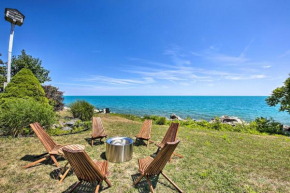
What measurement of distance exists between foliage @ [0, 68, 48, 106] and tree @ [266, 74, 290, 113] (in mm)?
19875

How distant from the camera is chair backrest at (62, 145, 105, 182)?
2316mm

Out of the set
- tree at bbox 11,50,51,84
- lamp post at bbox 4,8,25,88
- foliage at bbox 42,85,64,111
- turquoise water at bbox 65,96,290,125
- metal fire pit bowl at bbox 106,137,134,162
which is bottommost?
turquoise water at bbox 65,96,290,125

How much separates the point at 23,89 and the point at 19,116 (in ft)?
9.70

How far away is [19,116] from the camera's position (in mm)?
5785

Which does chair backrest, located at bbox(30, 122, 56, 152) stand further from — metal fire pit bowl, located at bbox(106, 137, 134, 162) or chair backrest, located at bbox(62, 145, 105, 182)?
chair backrest, located at bbox(62, 145, 105, 182)

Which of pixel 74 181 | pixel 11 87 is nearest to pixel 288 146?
pixel 74 181

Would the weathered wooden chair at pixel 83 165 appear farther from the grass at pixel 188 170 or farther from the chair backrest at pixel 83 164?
the grass at pixel 188 170

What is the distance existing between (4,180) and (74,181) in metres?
1.64

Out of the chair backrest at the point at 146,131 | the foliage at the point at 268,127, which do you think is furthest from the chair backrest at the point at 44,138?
the foliage at the point at 268,127

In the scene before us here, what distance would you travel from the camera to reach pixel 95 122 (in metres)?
6.46

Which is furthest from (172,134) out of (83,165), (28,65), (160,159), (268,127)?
(28,65)

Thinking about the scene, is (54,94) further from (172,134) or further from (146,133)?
(172,134)

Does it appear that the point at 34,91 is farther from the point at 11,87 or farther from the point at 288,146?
the point at 288,146

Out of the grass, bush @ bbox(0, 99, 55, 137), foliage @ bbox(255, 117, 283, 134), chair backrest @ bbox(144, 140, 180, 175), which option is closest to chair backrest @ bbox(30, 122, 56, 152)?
the grass
